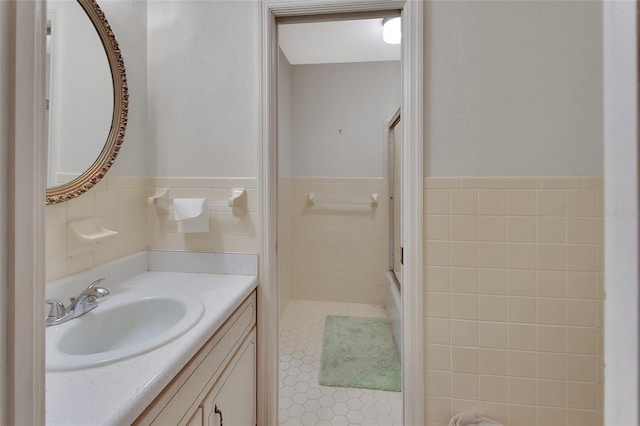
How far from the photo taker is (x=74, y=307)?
3.10 feet

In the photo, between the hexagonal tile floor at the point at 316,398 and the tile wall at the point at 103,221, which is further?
the hexagonal tile floor at the point at 316,398

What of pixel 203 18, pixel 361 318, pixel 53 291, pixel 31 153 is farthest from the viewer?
pixel 361 318

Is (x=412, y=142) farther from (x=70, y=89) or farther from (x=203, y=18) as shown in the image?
(x=70, y=89)

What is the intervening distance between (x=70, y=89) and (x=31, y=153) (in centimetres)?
100

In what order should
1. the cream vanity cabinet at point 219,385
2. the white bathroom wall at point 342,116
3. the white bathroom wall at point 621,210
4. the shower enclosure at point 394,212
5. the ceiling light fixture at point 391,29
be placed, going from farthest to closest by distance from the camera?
the white bathroom wall at point 342,116 < the shower enclosure at point 394,212 < the ceiling light fixture at point 391,29 < the cream vanity cabinet at point 219,385 < the white bathroom wall at point 621,210

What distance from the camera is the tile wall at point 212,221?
136cm

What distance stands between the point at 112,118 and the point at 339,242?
86.2 inches

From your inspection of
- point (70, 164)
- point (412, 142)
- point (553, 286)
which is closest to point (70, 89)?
point (70, 164)

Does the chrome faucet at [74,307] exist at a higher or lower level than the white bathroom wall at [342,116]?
lower

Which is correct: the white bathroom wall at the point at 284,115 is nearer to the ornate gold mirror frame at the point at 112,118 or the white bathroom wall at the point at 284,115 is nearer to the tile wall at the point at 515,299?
the ornate gold mirror frame at the point at 112,118

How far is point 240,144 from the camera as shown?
4.48 ft

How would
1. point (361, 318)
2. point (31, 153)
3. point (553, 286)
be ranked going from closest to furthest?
point (31, 153) < point (553, 286) < point (361, 318)

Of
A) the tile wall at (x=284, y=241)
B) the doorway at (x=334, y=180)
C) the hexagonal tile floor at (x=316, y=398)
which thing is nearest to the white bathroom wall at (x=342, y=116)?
the doorway at (x=334, y=180)

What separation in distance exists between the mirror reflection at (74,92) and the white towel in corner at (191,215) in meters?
0.35
